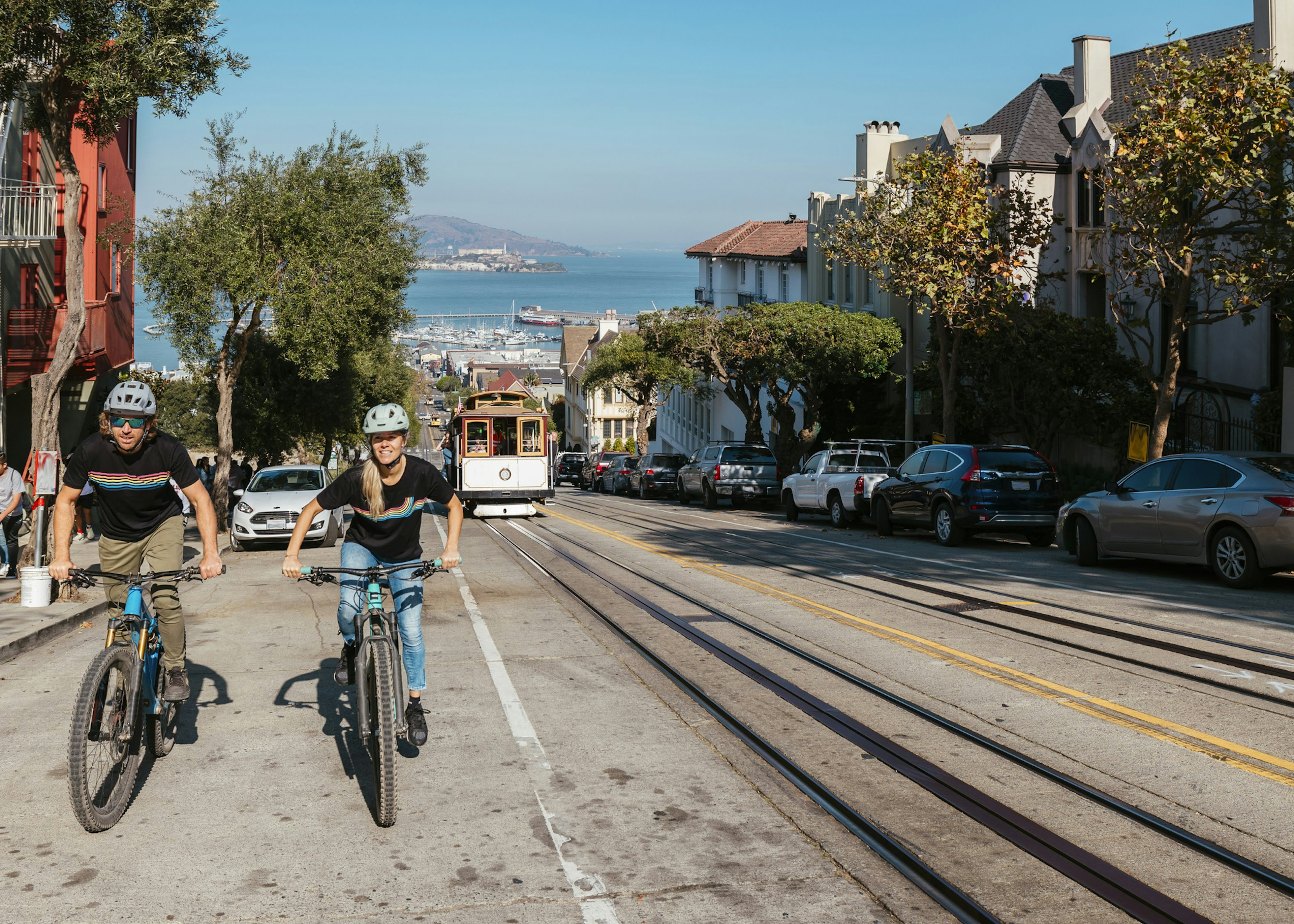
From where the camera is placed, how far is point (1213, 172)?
1769 cm

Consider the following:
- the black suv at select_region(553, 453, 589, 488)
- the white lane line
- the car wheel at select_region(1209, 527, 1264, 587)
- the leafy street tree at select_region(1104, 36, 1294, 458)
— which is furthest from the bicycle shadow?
the black suv at select_region(553, 453, 589, 488)

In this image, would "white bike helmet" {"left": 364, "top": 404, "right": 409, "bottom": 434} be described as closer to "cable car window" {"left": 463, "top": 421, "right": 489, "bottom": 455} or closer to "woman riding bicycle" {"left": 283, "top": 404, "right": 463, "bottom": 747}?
"woman riding bicycle" {"left": 283, "top": 404, "right": 463, "bottom": 747}

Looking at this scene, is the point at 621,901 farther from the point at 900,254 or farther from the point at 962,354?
the point at 962,354

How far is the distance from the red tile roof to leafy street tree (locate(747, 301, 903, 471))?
13.9 m

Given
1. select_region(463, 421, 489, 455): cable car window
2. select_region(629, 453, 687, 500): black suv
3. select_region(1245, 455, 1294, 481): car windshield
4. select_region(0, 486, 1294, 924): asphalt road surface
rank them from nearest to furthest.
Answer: select_region(0, 486, 1294, 924): asphalt road surface → select_region(1245, 455, 1294, 481): car windshield → select_region(463, 421, 489, 455): cable car window → select_region(629, 453, 687, 500): black suv

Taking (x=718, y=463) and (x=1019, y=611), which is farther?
(x=718, y=463)

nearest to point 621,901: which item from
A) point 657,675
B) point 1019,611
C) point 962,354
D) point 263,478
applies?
point 657,675

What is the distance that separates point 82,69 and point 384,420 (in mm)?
10819

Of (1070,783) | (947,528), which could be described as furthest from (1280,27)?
(1070,783)

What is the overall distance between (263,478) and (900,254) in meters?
13.2

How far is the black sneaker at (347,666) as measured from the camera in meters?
6.75

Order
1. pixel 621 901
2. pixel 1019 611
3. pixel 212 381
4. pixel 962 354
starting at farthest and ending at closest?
pixel 212 381 < pixel 962 354 < pixel 1019 611 < pixel 621 901

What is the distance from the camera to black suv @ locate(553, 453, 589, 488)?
6581cm

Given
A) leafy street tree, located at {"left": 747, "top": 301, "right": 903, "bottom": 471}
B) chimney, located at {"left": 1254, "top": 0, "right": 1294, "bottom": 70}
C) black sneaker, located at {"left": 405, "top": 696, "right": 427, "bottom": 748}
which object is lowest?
black sneaker, located at {"left": 405, "top": 696, "right": 427, "bottom": 748}
